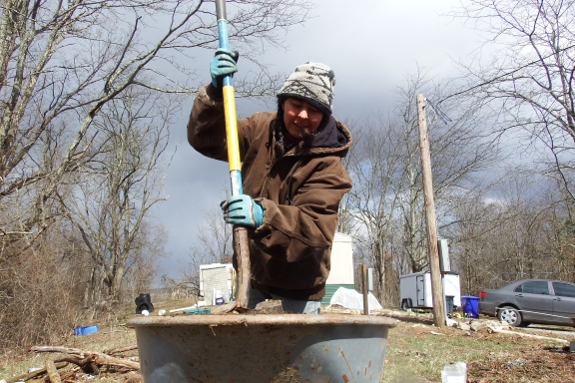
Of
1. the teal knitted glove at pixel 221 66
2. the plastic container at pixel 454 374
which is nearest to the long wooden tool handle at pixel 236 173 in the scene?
the teal knitted glove at pixel 221 66

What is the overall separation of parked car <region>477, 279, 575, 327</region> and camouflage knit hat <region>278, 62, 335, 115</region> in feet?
40.7

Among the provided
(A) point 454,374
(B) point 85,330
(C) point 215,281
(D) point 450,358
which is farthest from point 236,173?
(C) point 215,281

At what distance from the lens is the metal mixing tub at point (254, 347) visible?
121cm

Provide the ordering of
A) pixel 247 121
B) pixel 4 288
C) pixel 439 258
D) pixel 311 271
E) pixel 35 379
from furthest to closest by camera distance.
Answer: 1. pixel 439 258
2. pixel 4 288
3. pixel 35 379
4. pixel 247 121
5. pixel 311 271

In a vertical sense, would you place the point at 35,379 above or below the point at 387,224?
below

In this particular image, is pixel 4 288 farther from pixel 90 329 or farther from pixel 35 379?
pixel 35 379

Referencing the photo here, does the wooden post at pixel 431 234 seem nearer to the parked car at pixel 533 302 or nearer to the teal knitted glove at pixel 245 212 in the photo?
the parked car at pixel 533 302

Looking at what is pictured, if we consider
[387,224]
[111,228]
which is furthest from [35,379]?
[387,224]

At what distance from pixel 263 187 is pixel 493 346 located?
672 centimetres

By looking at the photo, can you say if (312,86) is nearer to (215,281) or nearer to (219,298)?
(219,298)

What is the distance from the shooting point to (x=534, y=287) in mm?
12812

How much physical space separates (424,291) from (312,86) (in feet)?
47.8

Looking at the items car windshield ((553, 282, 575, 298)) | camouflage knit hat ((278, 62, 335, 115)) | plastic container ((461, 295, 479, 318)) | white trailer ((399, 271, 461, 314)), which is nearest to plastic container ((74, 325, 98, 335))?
camouflage knit hat ((278, 62, 335, 115))

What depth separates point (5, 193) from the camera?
715cm
